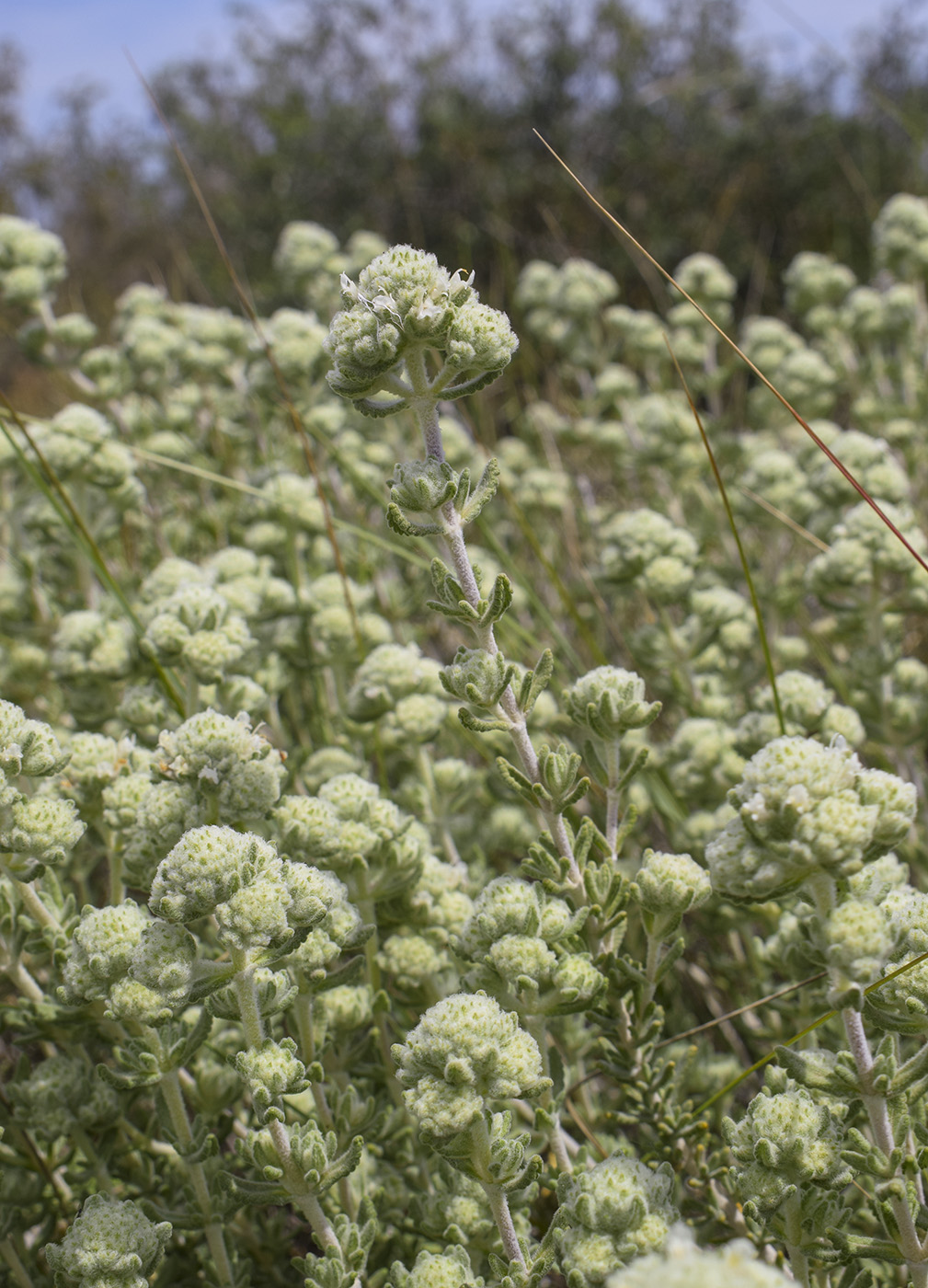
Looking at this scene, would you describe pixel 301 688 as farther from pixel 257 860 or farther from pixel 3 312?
pixel 3 312

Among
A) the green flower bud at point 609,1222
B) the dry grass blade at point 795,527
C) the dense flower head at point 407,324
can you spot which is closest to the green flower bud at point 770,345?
the dry grass blade at point 795,527

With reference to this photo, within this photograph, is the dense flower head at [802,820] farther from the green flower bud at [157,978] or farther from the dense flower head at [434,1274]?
the green flower bud at [157,978]

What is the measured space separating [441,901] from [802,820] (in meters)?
1.32

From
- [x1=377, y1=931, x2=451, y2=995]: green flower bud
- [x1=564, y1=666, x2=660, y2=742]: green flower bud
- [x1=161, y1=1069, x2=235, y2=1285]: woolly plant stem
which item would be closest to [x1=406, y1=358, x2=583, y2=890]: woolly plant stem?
[x1=564, y1=666, x2=660, y2=742]: green flower bud

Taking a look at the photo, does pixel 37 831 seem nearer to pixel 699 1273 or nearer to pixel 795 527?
pixel 699 1273

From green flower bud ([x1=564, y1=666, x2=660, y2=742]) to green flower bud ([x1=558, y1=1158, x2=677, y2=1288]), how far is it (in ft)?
3.20

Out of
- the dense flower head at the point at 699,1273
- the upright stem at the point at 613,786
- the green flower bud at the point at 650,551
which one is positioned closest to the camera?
the dense flower head at the point at 699,1273

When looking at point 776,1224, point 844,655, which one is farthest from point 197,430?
point 776,1224

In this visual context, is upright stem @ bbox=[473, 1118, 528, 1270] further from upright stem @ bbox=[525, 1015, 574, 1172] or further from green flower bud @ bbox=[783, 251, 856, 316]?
green flower bud @ bbox=[783, 251, 856, 316]

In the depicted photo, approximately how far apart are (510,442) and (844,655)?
7.85ft

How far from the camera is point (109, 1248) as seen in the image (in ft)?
6.84

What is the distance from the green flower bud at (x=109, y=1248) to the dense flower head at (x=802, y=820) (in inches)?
53.3

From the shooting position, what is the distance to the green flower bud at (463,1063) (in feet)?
6.28

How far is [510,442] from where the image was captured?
665 centimetres
